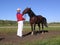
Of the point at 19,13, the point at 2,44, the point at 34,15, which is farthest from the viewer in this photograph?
the point at 34,15

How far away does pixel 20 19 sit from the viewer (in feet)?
65.8

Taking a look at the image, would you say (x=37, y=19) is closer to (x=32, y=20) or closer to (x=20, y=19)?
(x=32, y=20)

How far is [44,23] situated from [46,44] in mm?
7683

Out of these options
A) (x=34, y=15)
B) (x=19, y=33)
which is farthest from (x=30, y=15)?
(x=19, y=33)

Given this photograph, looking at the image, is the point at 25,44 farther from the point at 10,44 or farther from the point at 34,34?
the point at 34,34

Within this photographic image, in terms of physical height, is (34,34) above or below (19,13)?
below

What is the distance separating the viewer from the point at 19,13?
65.5 feet

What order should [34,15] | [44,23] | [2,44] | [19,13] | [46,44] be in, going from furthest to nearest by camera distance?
1. [44,23]
2. [34,15]
3. [19,13]
4. [2,44]
5. [46,44]

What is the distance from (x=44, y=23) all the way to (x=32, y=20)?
7.36 feet

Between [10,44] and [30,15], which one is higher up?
[30,15]

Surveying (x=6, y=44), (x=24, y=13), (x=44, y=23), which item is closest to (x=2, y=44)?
(x=6, y=44)

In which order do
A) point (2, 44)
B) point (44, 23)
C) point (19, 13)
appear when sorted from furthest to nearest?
point (44, 23), point (19, 13), point (2, 44)

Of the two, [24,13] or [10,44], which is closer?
[10,44]

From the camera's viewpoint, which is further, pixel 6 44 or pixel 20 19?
pixel 20 19
